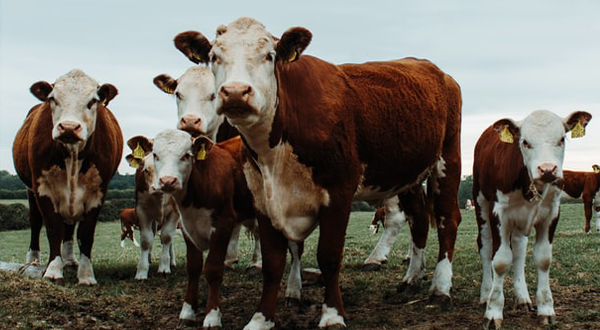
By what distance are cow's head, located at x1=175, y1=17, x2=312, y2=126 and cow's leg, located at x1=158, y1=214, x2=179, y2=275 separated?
447cm

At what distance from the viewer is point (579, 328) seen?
20.0 feet

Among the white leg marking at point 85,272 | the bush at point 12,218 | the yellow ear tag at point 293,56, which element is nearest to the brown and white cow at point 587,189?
the white leg marking at point 85,272

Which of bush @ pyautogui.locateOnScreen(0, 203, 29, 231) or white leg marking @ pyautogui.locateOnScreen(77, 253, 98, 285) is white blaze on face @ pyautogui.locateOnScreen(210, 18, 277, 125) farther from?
bush @ pyautogui.locateOnScreen(0, 203, 29, 231)

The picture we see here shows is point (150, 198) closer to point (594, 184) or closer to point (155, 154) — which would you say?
point (155, 154)

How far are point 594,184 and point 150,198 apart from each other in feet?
61.9

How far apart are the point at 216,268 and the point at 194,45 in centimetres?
230

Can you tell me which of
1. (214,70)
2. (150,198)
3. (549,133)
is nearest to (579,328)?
(549,133)

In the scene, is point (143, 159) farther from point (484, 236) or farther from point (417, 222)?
point (484, 236)

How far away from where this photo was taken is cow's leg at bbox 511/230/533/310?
6.82 metres

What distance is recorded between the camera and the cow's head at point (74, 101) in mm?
8391

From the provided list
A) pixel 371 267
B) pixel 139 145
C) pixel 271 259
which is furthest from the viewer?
pixel 371 267

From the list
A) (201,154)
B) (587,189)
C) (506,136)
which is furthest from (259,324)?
(587,189)

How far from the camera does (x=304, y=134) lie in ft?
19.8

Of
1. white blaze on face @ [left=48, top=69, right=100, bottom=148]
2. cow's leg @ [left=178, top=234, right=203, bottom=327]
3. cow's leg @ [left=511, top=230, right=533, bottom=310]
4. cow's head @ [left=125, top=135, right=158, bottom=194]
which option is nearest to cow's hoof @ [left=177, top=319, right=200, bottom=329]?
cow's leg @ [left=178, top=234, right=203, bottom=327]
